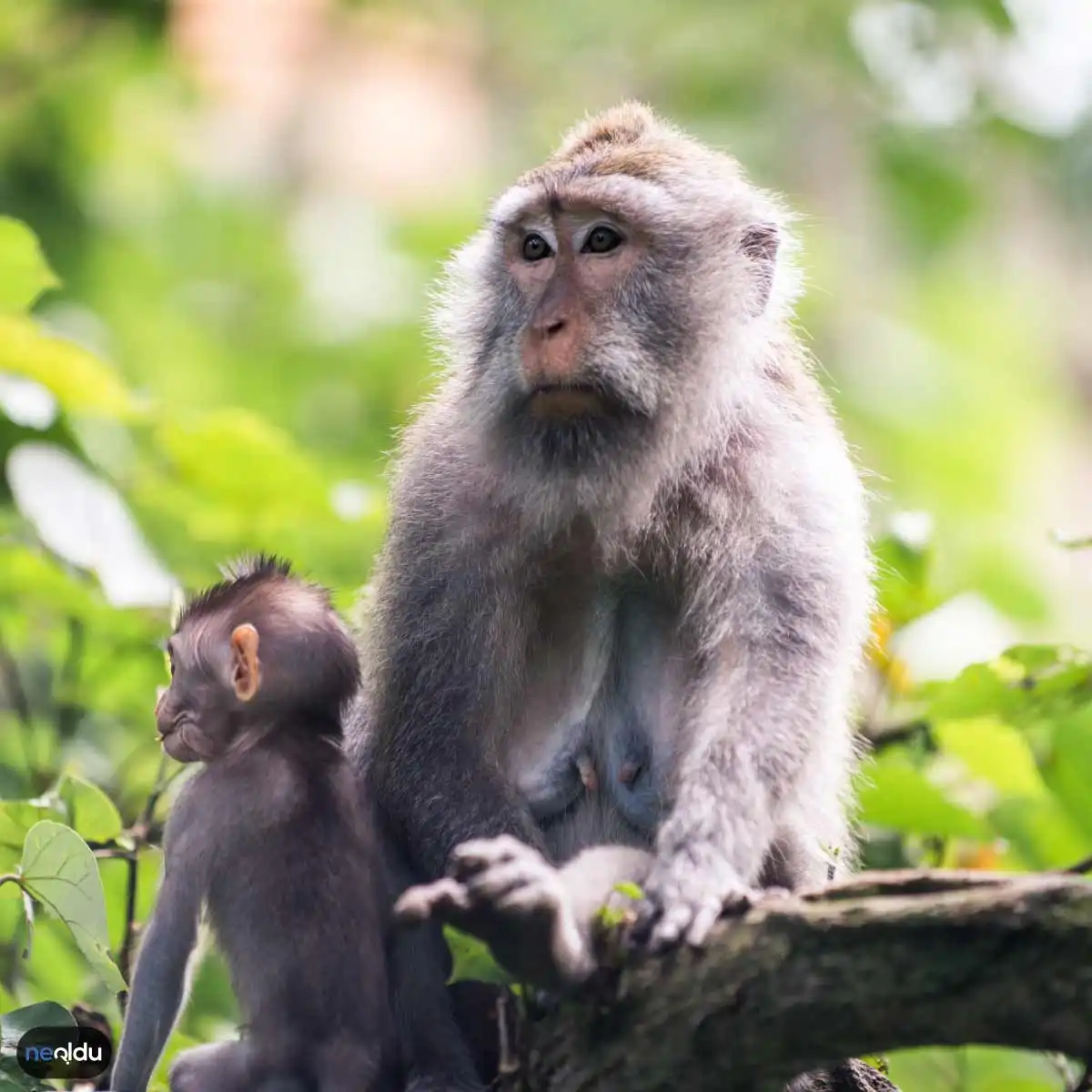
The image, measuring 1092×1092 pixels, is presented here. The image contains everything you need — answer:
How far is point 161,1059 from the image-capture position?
3854 mm

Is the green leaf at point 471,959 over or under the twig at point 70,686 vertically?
under

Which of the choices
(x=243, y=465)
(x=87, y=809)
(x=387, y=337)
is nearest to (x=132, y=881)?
(x=87, y=809)

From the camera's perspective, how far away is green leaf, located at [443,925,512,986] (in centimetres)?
307

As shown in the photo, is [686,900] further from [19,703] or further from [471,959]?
[19,703]

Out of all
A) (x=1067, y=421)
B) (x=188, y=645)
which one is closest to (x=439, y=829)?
(x=188, y=645)

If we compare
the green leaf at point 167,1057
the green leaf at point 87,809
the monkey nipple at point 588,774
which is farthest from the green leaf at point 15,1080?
the monkey nipple at point 588,774

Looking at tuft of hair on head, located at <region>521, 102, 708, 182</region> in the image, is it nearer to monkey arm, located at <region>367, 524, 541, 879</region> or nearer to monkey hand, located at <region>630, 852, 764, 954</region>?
monkey arm, located at <region>367, 524, 541, 879</region>

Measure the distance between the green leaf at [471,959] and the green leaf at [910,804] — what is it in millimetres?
1692

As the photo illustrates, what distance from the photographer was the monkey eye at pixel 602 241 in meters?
4.08

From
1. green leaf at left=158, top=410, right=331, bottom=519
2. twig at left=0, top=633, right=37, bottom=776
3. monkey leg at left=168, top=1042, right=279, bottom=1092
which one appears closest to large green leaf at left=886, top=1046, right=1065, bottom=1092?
monkey leg at left=168, top=1042, right=279, bottom=1092

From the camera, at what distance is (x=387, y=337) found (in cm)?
998

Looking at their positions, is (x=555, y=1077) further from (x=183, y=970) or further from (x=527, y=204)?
(x=527, y=204)

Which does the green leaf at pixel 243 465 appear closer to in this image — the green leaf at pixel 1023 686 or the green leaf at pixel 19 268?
the green leaf at pixel 19 268

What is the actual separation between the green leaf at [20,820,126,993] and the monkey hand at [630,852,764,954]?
1.02 meters
